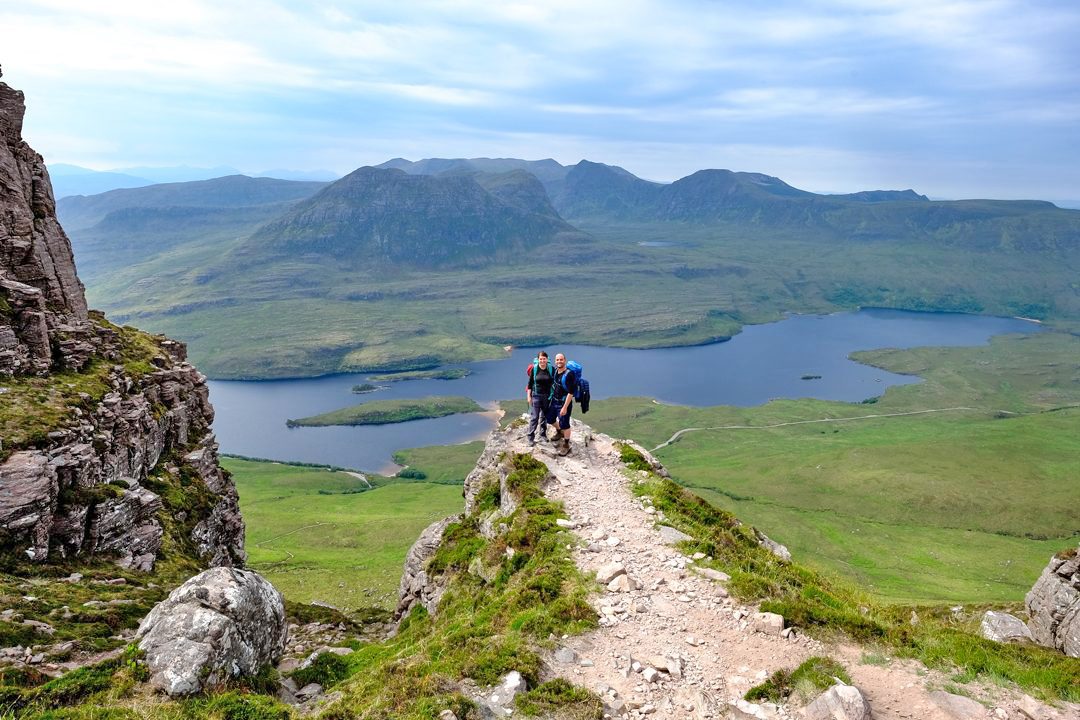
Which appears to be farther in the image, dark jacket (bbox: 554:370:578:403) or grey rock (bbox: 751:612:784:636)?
dark jacket (bbox: 554:370:578:403)

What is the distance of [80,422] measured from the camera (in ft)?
113

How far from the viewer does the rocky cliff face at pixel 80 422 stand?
97.3 ft

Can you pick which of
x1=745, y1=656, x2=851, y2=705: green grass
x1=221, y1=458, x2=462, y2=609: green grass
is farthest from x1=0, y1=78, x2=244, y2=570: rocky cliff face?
x1=221, y1=458, x2=462, y2=609: green grass

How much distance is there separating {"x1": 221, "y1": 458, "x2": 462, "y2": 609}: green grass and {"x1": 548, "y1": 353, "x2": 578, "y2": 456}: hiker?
50.4m

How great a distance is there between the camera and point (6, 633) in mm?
19891

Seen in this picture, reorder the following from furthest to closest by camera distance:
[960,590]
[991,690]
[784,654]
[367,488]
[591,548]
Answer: [367,488] → [960,590] → [591,548] → [784,654] → [991,690]

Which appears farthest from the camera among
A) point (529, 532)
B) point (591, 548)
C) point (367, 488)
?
point (367, 488)

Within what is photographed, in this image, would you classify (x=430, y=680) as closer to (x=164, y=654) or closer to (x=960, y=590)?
(x=164, y=654)

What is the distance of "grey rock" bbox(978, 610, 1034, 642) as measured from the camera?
2409 cm

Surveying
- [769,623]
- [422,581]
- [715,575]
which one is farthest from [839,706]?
[422,581]

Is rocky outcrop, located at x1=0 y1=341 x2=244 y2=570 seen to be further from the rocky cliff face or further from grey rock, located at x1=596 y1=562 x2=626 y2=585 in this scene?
grey rock, located at x1=596 y1=562 x2=626 y2=585

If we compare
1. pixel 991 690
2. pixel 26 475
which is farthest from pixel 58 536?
pixel 991 690

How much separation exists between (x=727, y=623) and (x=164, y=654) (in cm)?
1718

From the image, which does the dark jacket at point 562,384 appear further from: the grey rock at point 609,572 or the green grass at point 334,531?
the green grass at point 334,531
